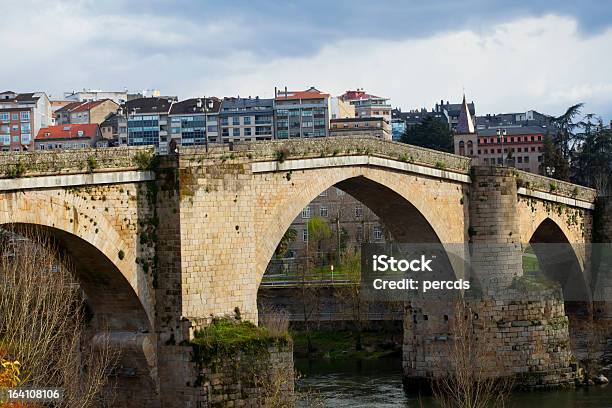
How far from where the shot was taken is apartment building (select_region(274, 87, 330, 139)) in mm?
70625

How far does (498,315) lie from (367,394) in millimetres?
4296

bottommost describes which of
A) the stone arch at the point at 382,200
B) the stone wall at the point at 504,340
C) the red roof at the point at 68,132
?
the stone wall at the point at 504,340

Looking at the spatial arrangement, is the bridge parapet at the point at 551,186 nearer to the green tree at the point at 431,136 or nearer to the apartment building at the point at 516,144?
the green tree at the point at 431,136

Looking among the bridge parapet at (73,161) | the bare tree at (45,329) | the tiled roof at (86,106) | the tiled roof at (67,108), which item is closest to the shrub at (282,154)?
the bridge parapet at (73,161)

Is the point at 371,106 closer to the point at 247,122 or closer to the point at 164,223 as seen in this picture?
the point at 247,122

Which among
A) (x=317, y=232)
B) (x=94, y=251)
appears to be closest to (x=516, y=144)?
(x=317, y=232)

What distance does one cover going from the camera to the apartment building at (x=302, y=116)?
232 feet

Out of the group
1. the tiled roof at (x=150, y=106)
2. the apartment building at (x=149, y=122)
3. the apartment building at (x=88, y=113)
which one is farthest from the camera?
the apartment building at (x=88, y=113)

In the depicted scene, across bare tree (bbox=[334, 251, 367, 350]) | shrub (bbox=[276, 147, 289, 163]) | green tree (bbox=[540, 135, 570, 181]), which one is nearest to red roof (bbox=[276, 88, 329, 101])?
green tree (bbox=[540, 135, 570, 181])

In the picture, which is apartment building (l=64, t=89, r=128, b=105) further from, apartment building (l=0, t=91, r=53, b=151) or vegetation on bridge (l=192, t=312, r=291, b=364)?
vegetation on bridge (l=192, t=312, r=291, b=364)

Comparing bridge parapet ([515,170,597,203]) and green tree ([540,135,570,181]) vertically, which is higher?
green tree ([540,135,570,181])

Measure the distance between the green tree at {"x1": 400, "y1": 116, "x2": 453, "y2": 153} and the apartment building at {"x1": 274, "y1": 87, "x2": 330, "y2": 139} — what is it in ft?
18.4

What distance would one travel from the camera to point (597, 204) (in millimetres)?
37938

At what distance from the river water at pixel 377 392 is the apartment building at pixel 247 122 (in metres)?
36.2
